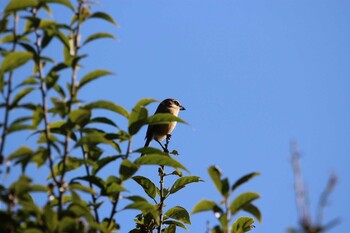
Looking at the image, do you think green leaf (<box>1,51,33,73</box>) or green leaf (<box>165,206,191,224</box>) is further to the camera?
green leaf (<box>165,206,191,224</box>)

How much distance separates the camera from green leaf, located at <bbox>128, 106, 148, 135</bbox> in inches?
117

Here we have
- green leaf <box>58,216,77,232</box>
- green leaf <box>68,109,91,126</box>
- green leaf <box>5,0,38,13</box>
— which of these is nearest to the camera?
green leaf <box>58,216,77,232</box>

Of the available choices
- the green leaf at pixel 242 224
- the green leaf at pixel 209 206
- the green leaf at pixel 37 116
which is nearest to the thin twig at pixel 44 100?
the green leaf at pixel 37 116

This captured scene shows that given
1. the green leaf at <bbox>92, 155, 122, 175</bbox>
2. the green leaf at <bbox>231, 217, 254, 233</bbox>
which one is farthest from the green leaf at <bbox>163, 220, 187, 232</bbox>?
the green leaf at <bbox>92, 155, 122, 175</bbox>

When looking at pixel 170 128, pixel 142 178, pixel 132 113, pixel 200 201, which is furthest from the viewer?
pixel 170 128

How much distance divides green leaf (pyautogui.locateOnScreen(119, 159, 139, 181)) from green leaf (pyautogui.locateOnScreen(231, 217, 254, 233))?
3.65 ft

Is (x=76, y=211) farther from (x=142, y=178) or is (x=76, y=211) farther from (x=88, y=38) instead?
(x=142, y=178)

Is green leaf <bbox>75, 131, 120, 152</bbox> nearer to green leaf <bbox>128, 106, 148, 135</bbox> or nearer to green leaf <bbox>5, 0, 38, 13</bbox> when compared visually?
green leaf <bbox>128, 106, 148, 135</bbox>

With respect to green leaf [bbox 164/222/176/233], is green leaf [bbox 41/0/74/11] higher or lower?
higher

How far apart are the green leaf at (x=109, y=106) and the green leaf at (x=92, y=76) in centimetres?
16

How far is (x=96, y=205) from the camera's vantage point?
283cm

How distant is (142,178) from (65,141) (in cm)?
152

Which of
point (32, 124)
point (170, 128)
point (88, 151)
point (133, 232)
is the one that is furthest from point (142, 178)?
point (170, 128)

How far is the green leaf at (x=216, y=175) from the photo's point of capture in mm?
2543
